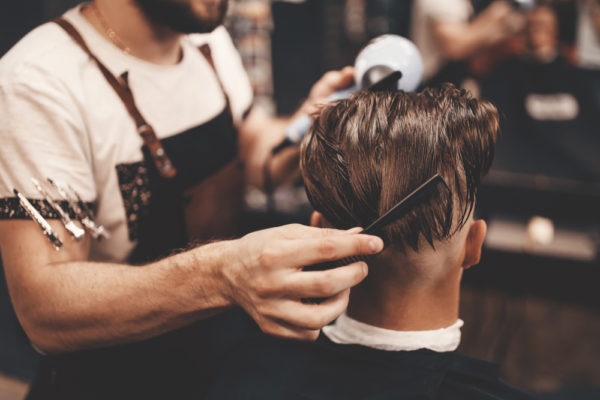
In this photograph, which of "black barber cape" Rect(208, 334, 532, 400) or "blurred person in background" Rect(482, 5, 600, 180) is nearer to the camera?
"black barber cape" Rect(208, 334, 532, 400)

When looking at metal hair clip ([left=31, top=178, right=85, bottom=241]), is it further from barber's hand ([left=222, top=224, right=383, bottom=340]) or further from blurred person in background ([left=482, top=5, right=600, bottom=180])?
blurred person in background ([left=482, top=5, right=600, bottom=180])

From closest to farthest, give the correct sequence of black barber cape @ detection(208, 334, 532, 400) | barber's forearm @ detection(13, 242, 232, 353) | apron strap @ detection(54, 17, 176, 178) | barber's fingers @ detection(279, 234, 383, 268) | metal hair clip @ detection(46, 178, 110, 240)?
barber's fingers @ detection(279, 234, 383, 268) → barber's forearm @ detection(13, 242, 232, 353) → black barber cape @ detection(208, 334, 532, 400) → metal hair clip @ detection(46, 178, 110, 240) → apron strap @ detection(54, 17, 176, 178)

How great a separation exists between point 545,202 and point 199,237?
130 inches

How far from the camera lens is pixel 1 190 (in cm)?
119

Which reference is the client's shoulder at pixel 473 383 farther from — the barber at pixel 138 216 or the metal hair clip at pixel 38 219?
the metal hair clip at pixel 38 219

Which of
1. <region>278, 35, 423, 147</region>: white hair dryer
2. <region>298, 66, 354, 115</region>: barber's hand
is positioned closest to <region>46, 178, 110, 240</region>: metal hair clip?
<region>298, 66, 354, 115</region>: barber's hand

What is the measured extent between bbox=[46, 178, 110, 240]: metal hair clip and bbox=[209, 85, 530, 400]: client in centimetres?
55

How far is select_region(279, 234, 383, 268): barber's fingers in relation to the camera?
0.83 m

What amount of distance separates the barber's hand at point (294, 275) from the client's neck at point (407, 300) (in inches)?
9.7

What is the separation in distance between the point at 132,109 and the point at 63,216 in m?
0.39

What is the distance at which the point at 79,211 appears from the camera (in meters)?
1.27

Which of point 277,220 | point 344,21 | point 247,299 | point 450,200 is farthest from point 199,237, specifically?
point 344,21

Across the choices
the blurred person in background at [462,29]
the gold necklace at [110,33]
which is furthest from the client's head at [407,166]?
the blurred person in background at [462,29]

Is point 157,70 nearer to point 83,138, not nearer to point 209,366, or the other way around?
point 83,138
